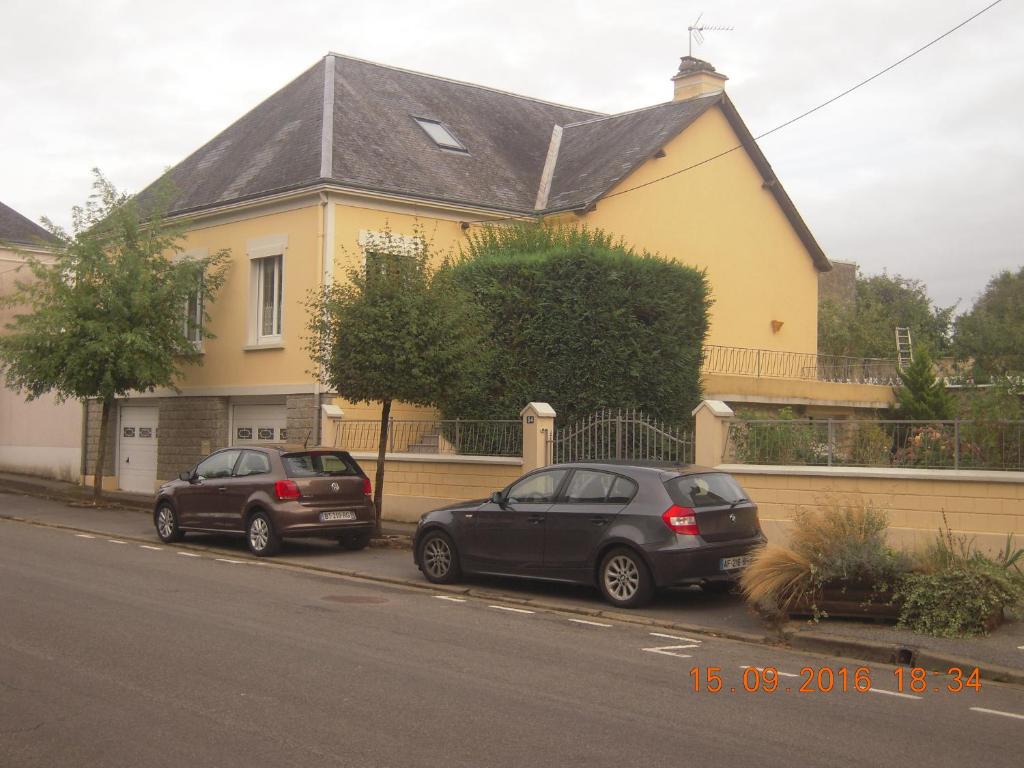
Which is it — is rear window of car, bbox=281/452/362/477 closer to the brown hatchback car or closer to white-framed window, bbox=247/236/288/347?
the brown hatchback car

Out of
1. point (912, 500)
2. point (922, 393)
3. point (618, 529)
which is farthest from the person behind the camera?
point (922, 393)

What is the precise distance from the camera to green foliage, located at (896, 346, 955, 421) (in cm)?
2628

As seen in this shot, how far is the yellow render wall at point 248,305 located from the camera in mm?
22672

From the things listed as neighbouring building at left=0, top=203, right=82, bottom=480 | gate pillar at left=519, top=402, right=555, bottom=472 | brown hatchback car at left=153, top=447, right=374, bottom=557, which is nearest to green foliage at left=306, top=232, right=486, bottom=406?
gate pillar at left=519, top=402, right=555, bottom=472

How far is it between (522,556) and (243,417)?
13.6 m

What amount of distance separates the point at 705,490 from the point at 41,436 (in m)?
24.0

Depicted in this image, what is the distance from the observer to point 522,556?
1251cm

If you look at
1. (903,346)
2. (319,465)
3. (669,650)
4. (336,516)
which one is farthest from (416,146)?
(903,346)

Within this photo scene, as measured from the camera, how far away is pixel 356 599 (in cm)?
1218

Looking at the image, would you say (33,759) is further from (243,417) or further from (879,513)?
(243,417)

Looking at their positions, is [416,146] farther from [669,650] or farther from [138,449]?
[669,650]

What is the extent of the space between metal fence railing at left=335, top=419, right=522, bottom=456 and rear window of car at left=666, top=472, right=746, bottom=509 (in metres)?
6.29

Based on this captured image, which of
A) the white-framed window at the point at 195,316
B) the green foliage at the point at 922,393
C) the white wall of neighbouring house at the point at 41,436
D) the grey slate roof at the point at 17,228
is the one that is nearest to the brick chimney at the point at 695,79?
the green foliage at the point at 922,393

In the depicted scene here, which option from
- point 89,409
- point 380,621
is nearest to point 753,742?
point 380,621
